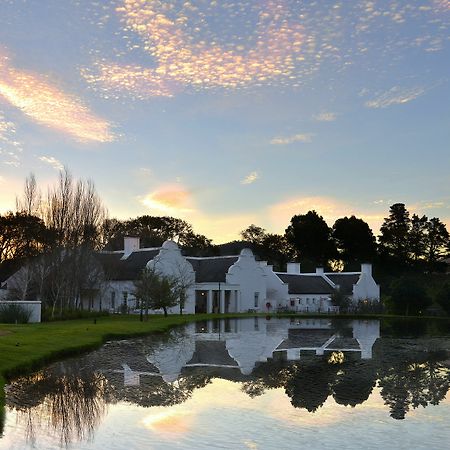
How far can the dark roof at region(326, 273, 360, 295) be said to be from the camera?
78875mm

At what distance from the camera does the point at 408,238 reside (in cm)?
10338

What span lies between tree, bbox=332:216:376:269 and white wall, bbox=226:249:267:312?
31.6 metres

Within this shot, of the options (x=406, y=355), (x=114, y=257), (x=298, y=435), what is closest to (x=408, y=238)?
(x=114, y=257)

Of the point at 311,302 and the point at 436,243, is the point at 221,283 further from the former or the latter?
the point at 436,243

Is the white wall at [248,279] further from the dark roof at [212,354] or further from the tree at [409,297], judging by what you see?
the dark roof at [212,354]

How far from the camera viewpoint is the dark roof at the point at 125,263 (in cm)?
5703

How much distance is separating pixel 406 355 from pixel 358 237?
75.9 m

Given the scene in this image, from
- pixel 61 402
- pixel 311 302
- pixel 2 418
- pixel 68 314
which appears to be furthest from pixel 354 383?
pixel 311 302

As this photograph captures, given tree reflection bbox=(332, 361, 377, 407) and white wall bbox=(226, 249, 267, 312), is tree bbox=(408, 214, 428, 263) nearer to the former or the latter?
white wall bbox=(226, 249, 267, 312)

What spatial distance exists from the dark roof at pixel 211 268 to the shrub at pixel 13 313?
1244 inches

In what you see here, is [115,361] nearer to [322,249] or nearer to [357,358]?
[357,358]

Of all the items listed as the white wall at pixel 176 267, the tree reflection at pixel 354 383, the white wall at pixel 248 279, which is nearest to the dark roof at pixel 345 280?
the white wall at pixel 248 279

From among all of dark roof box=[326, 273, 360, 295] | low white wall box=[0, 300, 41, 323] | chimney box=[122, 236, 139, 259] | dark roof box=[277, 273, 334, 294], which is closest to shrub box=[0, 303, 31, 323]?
low white wall box=[0, 300, 41, 323]

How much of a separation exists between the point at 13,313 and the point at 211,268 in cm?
3448
